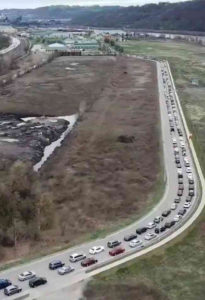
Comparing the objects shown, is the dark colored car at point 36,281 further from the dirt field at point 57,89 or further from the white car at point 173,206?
the dirt field at point 57,89

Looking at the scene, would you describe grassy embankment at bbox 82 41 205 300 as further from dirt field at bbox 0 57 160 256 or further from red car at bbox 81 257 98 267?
dirt field at bbox 0 57 160 256

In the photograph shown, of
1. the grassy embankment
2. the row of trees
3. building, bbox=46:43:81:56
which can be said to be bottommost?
the grassy embankment

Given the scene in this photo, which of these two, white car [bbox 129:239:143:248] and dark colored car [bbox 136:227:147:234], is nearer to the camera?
white car [bbox 129:239:143:248]

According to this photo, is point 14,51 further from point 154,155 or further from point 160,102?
point 154,155

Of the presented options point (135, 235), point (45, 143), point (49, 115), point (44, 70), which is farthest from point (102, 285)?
point (44, 70)

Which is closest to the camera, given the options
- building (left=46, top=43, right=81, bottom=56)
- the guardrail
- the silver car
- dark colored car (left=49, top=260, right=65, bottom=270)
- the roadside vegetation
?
the silver car

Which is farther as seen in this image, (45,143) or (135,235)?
(45,143)

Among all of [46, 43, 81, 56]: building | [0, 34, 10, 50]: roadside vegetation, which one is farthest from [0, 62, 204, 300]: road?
[0, 34, 10, 50]: roadside vegetation
